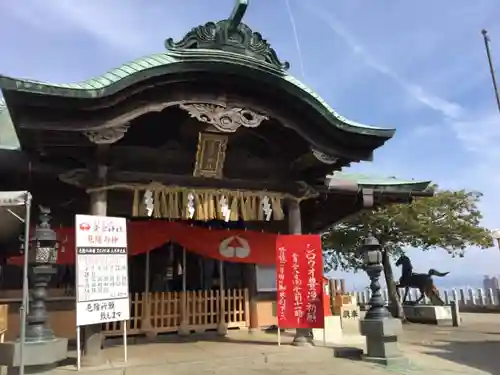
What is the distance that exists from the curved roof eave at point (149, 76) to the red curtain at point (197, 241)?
3499mm

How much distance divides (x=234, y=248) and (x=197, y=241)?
0.99 meters

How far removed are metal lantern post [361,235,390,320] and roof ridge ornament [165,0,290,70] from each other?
12.9 feet

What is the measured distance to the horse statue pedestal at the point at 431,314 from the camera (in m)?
19.8

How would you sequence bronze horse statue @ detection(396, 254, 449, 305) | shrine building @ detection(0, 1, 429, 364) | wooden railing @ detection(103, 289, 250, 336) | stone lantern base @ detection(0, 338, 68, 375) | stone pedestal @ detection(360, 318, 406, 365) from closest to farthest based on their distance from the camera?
stone lantern base @ detection(0, 338, 68, 375) → shrine building @ detection(0, 1, 429, 364) → stone pedestal @ detection(360, 318, 406, 365) → wooden railing @ detection(103, 289, 250, 336) → bronze horse statue @ detection(396, 254, 449, 305)

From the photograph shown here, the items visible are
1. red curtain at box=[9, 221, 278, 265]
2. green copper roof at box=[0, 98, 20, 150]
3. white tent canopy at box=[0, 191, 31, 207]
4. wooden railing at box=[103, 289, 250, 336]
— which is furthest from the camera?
wooden railing at box=[103, 289, 250, 336]

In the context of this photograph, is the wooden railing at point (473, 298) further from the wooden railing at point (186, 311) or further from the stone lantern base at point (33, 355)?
the stone lantern base at point (33, 355)

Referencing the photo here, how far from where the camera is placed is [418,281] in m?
21.8

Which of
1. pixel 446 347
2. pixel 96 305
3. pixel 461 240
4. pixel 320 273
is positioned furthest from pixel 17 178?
pixel 461 240

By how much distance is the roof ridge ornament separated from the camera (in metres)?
8.67

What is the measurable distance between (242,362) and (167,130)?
487cm

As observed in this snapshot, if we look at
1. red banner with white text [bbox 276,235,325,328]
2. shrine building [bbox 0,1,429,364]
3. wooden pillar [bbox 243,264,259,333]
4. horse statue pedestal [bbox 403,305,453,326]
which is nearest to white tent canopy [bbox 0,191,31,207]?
shrine building [bbox 0,1,429,364]

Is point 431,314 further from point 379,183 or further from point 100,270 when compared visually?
point 100,270

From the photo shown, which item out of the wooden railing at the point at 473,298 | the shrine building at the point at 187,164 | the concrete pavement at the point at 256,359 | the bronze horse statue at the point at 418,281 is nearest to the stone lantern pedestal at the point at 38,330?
the concrete pavement at the point at 256,359

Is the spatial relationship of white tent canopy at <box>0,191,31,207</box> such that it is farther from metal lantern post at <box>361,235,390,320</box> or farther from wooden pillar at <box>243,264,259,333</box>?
wooden pillar at <box>243,264,259,333</box>
